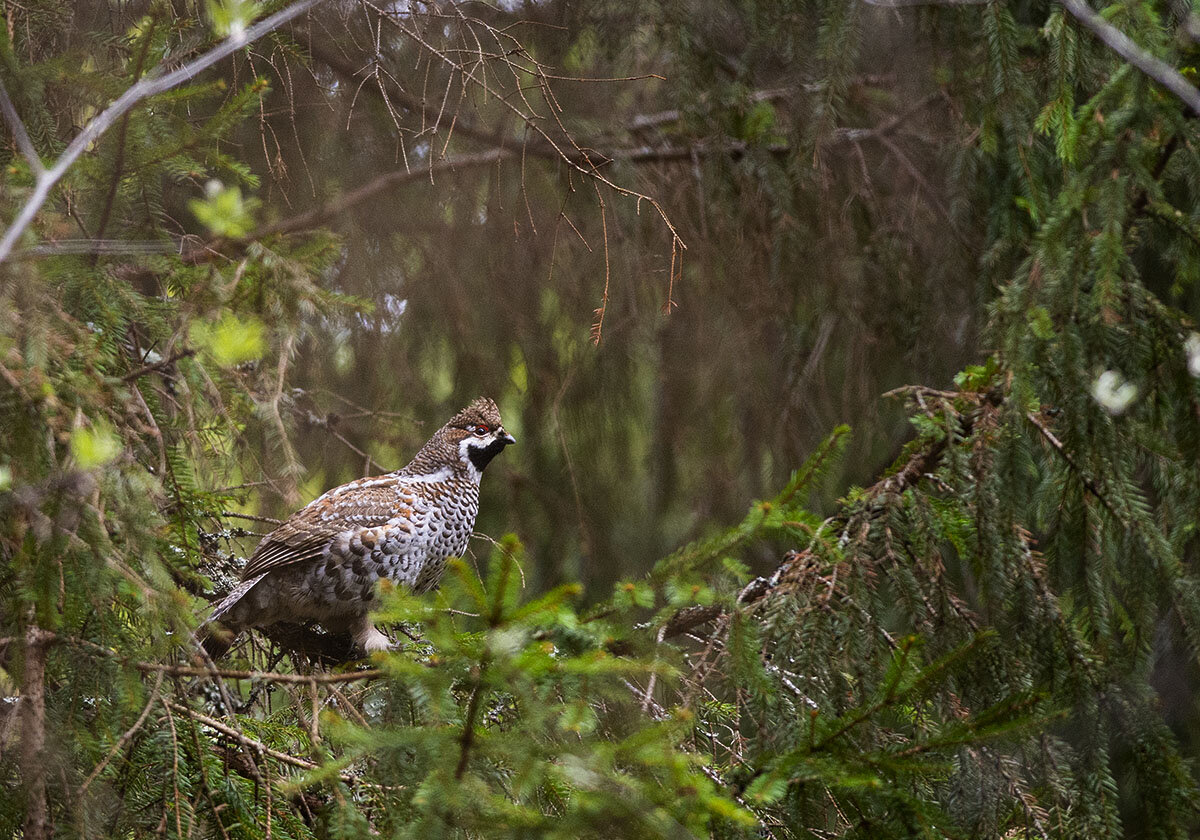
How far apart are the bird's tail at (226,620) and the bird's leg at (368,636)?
0.34 metres

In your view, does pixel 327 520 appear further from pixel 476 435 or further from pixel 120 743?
pixel 120 743

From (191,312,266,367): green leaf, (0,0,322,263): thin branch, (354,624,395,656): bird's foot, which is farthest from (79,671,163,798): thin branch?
(354,624,395,656): bird's foot

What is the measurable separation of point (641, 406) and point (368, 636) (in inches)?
73.8

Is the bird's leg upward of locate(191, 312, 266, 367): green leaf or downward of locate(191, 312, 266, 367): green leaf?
downward

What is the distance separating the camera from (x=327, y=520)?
338cm

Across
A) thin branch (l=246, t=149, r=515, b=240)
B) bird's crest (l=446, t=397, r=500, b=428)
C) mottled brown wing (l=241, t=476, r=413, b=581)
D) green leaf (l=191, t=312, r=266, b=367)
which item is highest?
thin branch (l=246, t=149, r=515, b=240)

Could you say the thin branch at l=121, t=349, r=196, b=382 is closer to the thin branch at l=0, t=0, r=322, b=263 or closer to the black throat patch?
the thin branch at l=0, t=0, r=322, b=263

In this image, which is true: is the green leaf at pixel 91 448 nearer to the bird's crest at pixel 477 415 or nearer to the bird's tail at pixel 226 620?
the bird's tail at pixel 226 620

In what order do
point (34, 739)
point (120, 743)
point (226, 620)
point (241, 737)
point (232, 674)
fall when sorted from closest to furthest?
point (34, 739) → point (120, 743) → point (232, 674) → point (241, 737) → point (226, 620)

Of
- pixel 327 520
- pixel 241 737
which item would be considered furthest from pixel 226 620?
pixel 241 737

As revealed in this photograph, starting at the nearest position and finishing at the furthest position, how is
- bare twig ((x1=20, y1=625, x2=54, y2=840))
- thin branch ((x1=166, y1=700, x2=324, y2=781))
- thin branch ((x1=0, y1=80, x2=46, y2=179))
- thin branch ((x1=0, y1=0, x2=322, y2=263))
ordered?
thin branch ((x1=0, y1=0, x2=322, y2=263))
thin branch ((x1=0, y1=80, x2=46, y2=179))
bare twig ((x1=20, y1=625, x2=54, y2=840))
thin branch ((x1=166, y1=700, x2=324, y2=781))

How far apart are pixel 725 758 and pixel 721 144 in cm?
240

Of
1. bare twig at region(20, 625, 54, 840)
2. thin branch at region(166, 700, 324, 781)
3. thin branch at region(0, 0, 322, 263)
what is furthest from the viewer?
thin branch at region(166, 700, 324, 781)

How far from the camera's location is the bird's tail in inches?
123
